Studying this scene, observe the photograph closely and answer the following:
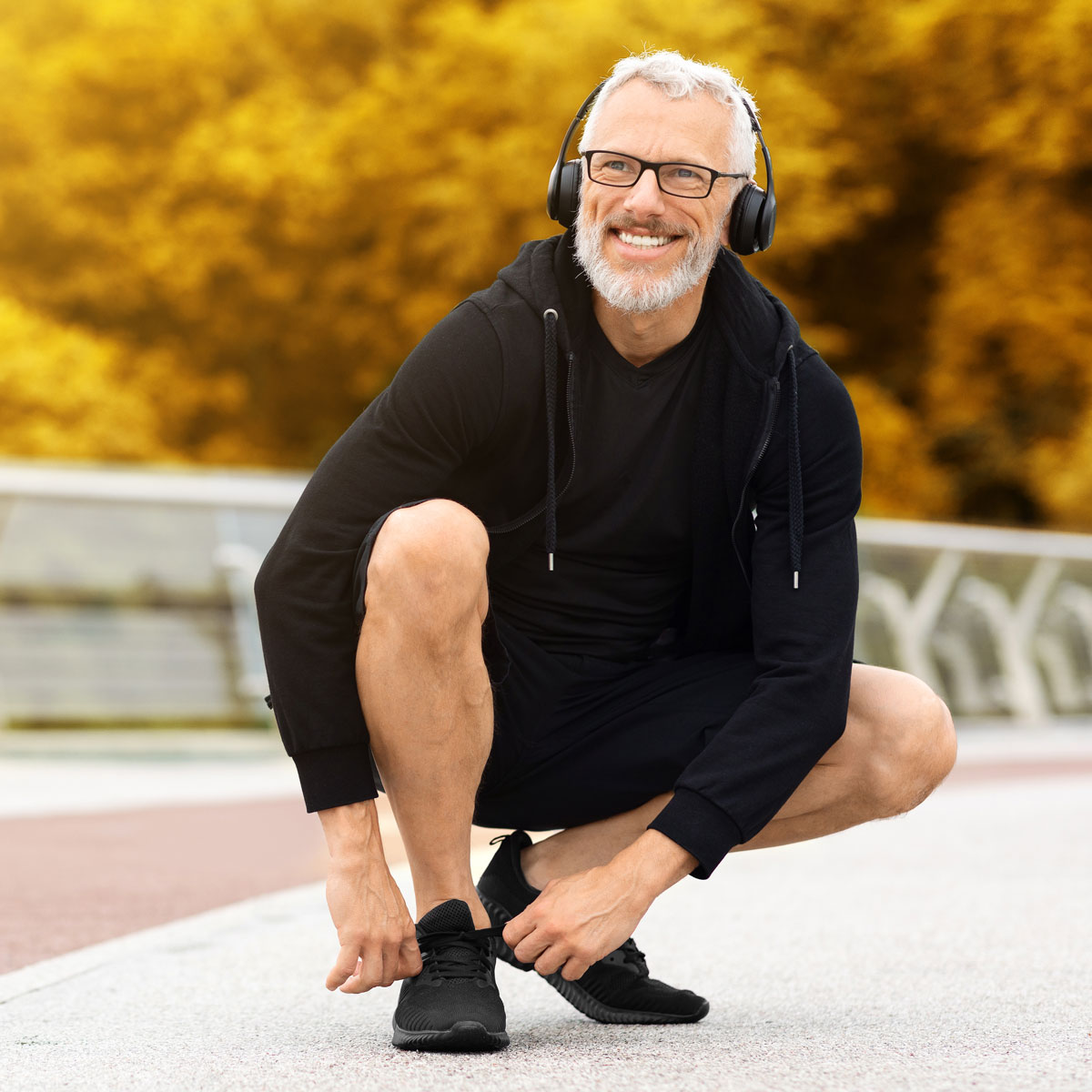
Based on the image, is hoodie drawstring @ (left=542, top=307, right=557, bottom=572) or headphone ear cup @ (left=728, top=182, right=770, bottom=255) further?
headphone ear cup @ (left=728, top=182, right=770, bottom=255)

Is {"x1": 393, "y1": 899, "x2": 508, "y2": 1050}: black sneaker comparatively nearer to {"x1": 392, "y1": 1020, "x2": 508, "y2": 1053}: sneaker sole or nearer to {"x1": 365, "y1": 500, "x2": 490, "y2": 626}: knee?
{"x1": 392, "y1": 1020, "x2": 508, "y2": 1053}: sneaker sole

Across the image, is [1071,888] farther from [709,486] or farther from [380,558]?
[380,558]

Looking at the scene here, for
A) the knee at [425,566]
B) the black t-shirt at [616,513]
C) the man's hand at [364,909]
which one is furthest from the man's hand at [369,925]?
the black t-shirt at [616,513]

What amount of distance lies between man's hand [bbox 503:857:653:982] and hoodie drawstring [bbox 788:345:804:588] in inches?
21.6

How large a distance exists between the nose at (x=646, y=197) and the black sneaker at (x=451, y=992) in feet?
3.66

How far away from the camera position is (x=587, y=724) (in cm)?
288

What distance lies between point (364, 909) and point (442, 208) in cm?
1817

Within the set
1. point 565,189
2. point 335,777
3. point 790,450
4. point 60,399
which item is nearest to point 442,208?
point 60,399

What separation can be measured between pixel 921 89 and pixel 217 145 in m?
8.45

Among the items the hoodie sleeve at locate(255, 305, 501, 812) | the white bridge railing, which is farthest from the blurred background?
the hoodie sleeve at locate(255, 305, 501, 812)

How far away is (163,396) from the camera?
21.5 m

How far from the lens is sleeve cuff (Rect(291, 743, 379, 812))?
2.54 meters

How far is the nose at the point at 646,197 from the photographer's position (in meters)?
2.84

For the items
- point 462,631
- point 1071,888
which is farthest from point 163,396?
point 462,631
